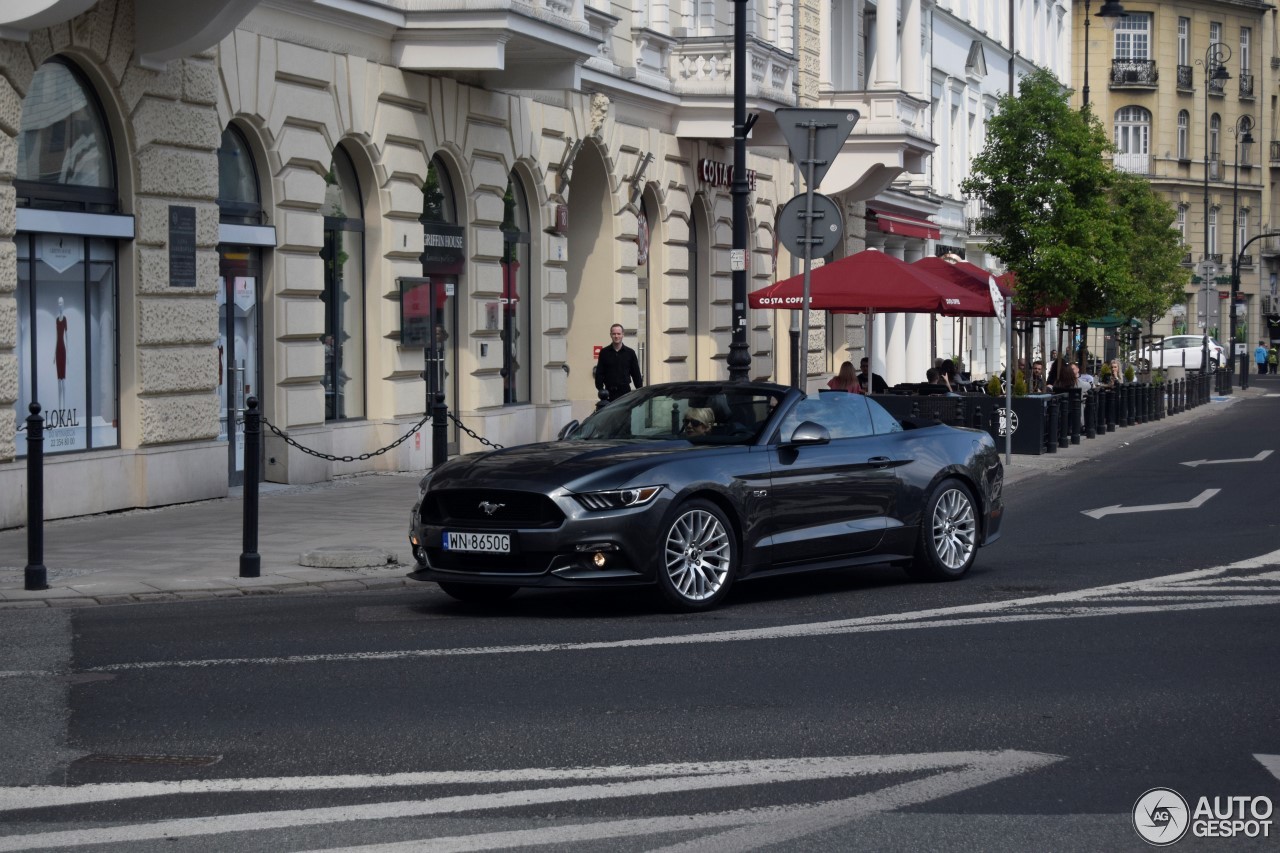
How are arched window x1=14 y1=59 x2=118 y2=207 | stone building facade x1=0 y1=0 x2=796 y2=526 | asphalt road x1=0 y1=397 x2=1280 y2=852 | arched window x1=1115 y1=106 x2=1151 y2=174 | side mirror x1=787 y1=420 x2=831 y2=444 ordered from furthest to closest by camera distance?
arched window x1=1115 y1=106 x2=1151 y2=174 → stone building facade x1=0 y1=0 x2=796 y2=526 → arched window x1=14 y1=59 x2=118 y2=207 → side mirror x1=787 y1=420 x2=831 y2=444 → asphalt road x1=0 y1=397 x2=1280 y2=852

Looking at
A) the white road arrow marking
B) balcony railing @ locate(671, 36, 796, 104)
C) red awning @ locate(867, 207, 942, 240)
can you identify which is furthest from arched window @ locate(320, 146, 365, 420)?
red awning @ locate(867, 207, 942, 240)

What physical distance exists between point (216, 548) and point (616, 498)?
4672 millimetres

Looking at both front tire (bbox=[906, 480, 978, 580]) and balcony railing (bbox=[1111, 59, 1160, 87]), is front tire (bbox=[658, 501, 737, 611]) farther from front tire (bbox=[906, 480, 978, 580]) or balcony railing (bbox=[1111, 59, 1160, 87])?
balcony railing (bbox=[1111, 59, 1160, 87])

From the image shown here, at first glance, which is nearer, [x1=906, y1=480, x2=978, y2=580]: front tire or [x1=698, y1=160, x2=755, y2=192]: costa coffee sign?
[x1=906, y1=480, x2=978, y2=580]: front tire

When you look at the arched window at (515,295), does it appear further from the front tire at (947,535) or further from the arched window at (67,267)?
the front tire at (947,535)

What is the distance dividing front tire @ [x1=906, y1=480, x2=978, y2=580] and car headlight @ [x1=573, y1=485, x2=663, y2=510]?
2.63 meters

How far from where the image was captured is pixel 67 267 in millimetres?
16969

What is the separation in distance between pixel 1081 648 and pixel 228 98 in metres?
11.7

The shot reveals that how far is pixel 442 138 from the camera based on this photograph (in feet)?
76.5

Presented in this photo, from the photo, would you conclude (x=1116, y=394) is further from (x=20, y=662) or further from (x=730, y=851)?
(x=730, y=851)

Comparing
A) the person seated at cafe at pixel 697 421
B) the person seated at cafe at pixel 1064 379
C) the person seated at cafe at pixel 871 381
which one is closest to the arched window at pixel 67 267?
the person seated at cafe at pixel 697 421

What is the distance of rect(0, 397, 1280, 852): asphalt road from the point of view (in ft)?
20.0

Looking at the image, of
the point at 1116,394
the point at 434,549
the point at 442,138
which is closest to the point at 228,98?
the point at 442,138

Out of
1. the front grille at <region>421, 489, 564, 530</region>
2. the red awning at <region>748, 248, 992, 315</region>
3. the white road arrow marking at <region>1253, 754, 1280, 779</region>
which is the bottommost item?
the white road arrow marking at <region>1253, 754, 1280, 779</region>
